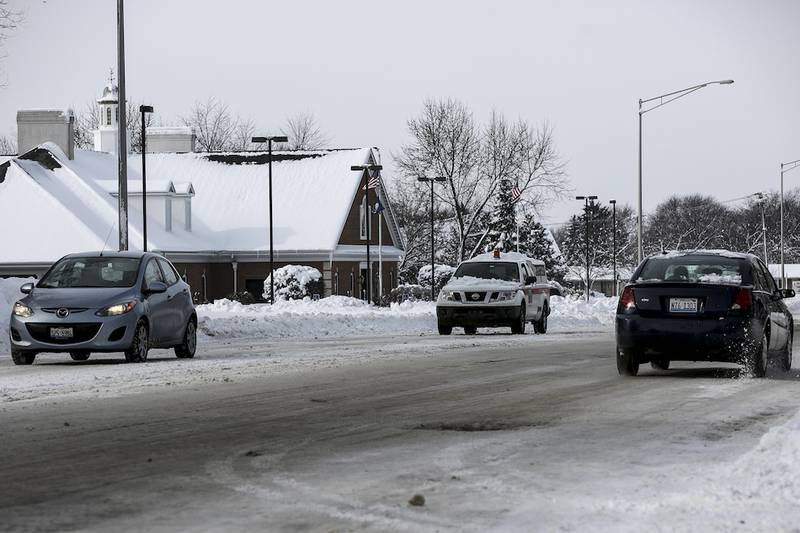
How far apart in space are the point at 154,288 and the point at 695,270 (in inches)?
323

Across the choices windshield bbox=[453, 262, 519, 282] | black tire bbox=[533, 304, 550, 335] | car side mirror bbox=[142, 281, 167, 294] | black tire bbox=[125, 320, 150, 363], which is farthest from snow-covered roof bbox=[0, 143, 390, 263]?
black tire bbox=[125, 320, 150, 363]

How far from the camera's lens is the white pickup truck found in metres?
31.2

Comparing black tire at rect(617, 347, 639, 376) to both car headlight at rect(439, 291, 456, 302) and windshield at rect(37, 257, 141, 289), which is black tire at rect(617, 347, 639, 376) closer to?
windshield at rect(37, 257, 141, 289)

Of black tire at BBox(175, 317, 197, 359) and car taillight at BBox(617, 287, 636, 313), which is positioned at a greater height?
car taillight at BBox(617, 287, 636, 313)

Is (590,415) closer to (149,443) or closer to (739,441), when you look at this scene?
(739,441)

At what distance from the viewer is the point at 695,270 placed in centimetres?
1778

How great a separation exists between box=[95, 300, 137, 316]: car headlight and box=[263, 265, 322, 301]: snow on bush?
3940cm

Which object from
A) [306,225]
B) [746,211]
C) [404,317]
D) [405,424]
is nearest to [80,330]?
[405,424]

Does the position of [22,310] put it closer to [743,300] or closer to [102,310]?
[102,310]

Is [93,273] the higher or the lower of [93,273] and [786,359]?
the higher

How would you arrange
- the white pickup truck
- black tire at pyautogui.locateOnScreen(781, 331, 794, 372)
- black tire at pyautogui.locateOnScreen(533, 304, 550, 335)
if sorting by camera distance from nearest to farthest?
black tire at pyautogui.locateOnScreen(781, 331, 794, 372) → the white pickup truck → black tire at pyautogui.locateOnScreen(533, 304, 550, 335)

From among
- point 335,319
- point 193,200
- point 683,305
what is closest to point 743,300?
point 683,305

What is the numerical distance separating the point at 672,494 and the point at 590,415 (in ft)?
14.8

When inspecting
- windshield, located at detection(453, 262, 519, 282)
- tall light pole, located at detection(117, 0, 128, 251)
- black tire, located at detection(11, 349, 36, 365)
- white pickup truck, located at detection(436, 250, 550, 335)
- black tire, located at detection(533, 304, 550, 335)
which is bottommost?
black tire, located at detection(533, 304, 550, 335)
